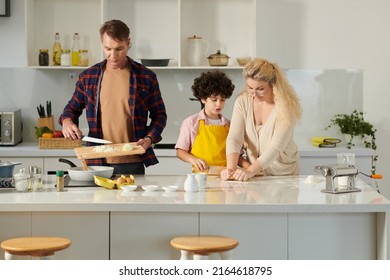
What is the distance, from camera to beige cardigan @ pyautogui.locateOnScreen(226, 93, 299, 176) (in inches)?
174

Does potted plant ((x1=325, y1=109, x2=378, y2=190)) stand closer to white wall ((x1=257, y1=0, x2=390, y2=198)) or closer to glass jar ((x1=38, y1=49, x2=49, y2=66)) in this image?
white wall ((x1=257, y1=0, x2=390, y2=198))

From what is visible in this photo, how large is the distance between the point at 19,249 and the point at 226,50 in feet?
12.1

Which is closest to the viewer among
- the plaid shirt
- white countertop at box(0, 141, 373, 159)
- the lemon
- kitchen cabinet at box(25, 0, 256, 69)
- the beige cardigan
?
the lemon

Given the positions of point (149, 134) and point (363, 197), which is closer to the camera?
point (363, 197)

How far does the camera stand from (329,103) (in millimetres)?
6805

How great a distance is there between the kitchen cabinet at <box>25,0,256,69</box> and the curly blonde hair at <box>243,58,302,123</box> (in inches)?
88.6

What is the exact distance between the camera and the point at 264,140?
14.9 ft

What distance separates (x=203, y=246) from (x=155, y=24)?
3576mm

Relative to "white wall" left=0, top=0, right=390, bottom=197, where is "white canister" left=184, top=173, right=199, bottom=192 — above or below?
below

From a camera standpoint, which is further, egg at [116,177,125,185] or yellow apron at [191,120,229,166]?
yellow apron at [191,120,229,166]

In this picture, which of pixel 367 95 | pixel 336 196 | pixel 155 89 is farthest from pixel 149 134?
pixel 367 95

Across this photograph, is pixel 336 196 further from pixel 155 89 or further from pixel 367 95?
pixel 367 95

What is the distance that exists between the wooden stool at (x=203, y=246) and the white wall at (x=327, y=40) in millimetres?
3292

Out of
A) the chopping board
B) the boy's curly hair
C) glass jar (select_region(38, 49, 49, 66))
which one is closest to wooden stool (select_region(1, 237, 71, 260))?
the chopping board
